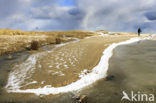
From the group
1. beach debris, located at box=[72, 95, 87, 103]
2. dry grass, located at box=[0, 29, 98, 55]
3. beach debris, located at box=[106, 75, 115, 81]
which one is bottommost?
beach debris, located at box=[72, 95, 87, 103]

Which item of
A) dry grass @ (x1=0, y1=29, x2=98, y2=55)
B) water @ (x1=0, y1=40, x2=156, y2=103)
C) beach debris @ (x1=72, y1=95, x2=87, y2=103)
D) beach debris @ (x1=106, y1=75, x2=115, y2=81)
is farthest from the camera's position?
dry grass @ (x1=0, y1=29, x2=98, y2=55)

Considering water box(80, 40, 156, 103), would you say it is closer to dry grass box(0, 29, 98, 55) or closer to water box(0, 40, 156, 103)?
water box(0, 40, 156, 103)

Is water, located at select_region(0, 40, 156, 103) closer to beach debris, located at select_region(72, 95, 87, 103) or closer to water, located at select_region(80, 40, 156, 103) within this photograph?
water, located at select_region(80, 40, 156, 103)

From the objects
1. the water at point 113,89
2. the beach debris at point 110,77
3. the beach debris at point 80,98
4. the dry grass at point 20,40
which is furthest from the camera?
the dry grass at point 20,40

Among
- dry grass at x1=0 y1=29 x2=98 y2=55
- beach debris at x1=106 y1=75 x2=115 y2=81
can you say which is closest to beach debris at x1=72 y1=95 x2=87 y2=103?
beach debris at x1=106 y1=75 x2=115 y2=81

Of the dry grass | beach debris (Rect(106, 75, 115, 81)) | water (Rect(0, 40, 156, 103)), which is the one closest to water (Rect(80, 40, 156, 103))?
water (Rect(0, 40, 156, 103))

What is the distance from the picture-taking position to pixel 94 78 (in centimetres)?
529

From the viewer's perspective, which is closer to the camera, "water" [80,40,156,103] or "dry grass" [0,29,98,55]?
"water" [80,40,156,103]

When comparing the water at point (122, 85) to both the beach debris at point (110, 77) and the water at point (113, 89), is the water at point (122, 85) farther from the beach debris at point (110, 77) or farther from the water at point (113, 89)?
the beach debris at point (110, 77)

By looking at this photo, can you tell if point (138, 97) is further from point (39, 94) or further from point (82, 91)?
point (39, 94)

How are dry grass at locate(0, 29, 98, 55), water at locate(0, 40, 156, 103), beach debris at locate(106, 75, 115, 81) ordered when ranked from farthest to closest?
dry grass at locate(0, 29, 98, 55) → beach debris at locate(106, 75, 115, 81) → water at locate(0, 40, 156, 103)

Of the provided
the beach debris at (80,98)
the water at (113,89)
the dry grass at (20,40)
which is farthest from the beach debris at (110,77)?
the dry grass at (20,40)

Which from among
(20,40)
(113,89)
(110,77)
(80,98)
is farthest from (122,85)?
(20,40)

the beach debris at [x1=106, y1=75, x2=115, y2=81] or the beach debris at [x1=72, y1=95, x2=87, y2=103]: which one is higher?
the beach debris at [x1=106, y1=75, x2=115, y2=81]
